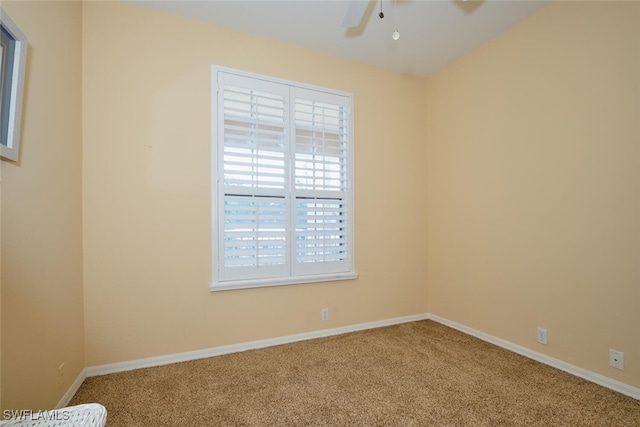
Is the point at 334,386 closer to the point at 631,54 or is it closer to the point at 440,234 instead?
the point at 440,234

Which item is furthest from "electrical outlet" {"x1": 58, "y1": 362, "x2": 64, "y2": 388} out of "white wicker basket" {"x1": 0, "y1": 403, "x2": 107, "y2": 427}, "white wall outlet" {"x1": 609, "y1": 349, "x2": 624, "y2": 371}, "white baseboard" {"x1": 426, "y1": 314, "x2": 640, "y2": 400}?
"white wall outlet" {"x1": 609, "y1": 349, "x2": 624, "y2": 371}

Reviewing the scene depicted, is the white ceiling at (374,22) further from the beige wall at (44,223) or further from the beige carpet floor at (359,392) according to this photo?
the beige carpet floor at (359,392)

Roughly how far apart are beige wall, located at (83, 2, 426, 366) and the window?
0.36 ft

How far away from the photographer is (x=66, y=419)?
3.29 ft

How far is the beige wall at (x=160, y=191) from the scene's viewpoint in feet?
6.98

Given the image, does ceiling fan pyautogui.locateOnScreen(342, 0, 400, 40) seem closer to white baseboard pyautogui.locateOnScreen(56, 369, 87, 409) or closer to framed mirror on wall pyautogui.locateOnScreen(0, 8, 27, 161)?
framed mirror on wall pyautogui.locateOnScreen(0, 8, 27, 161)

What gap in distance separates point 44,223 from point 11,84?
2.29 feet

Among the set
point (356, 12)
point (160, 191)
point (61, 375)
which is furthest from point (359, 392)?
point (356, 12)

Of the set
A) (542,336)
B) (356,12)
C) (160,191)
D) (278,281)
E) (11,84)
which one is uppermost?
(356,12)

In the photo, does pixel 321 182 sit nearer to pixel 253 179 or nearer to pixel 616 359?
pixel 253 179

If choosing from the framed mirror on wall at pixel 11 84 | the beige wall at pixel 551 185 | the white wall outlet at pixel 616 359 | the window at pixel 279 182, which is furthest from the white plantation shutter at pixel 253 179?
the white wall outlet at pixel 616 359

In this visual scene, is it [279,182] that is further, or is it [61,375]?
[279,182]

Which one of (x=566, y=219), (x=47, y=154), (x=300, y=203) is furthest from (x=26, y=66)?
(x=566, y=219)

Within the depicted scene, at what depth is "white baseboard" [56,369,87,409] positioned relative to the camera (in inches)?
68.0
